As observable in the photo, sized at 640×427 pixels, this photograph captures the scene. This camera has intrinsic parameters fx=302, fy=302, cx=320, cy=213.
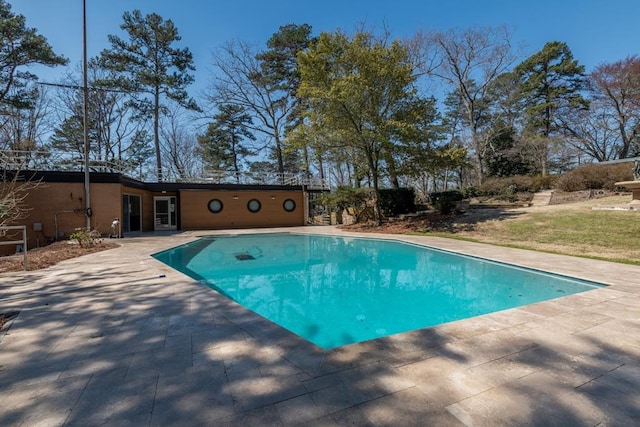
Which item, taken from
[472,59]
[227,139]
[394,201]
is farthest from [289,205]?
[472,59]

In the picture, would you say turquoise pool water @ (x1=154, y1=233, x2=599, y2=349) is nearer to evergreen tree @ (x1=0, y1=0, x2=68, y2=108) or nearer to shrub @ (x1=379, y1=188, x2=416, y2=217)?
shrub @ (x1=379, y1=188, x2=416, y2=217)

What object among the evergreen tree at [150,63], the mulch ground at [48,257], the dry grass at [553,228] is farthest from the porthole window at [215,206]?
the dry grass at [553,228]

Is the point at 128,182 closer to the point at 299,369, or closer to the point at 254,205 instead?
the point at 254,205

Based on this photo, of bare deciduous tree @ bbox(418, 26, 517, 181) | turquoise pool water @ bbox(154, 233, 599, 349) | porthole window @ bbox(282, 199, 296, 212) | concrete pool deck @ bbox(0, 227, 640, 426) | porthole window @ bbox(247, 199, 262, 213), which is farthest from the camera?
bare deciduous tree @ bbox(418, 26, 517, 181)

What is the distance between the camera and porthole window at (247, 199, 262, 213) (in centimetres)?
1861

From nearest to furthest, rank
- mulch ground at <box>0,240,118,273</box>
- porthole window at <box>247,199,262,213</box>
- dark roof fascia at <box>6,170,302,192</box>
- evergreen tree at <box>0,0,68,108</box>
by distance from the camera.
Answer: mulch ground at <box>0,240,118,273</box>, dark roof fascia at <box>6,170,302,192</box>, evergreen tree at <box>0,0,68,108</box>, porthole window at <box>247,199,262,213</box>

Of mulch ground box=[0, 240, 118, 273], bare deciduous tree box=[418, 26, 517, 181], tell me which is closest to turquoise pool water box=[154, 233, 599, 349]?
mulch ground box=[0, 240, 118, 273]

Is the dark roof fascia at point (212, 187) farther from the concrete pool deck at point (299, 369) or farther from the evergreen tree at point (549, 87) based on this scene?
the evergreen tree at point (549, 87)

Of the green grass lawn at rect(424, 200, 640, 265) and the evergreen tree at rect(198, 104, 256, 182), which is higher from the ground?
the evergreen tree at rect(198, 104, 256, 182)

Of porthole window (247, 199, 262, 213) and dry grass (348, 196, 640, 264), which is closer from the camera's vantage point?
dry grass (348, 196, 640, 264)

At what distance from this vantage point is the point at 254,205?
18.7 m

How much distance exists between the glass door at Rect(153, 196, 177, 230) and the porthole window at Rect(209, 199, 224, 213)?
6.75 ft

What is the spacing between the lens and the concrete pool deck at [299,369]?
1835 millimetres

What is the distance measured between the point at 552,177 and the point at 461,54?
10878 mm
